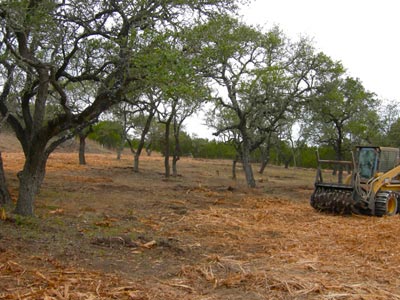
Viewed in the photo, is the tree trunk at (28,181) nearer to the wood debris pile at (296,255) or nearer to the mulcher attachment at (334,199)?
the wood debris pile at (296,255)

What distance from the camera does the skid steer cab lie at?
1355 cm

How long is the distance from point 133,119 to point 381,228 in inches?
1089

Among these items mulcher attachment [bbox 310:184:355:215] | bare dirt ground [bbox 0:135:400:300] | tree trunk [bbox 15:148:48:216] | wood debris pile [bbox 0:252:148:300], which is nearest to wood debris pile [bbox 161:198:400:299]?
bare dirt ground [bbox 0:135:400:300]

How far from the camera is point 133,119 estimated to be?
121 ft

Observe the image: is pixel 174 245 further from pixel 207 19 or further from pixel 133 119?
pixel 133 119

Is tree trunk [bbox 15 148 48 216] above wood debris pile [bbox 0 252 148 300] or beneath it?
above

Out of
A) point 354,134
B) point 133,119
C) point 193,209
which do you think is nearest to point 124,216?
point 193,209

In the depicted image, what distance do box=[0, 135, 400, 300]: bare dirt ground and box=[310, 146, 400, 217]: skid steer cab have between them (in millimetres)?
451

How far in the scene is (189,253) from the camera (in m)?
8.12

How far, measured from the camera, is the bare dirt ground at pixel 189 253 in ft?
19.4

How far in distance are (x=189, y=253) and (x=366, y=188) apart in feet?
25.7

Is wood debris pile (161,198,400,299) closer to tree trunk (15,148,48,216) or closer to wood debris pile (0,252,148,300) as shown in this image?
wood debris pile (0,252,148,300)

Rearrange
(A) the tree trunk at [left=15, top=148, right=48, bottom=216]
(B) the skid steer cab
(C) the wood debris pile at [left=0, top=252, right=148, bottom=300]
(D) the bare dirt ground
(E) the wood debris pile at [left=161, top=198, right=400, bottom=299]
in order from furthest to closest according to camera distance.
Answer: (B) the skid steer cab < (A) the tree trunk at [left=15, top=148, right=48, bottom=216] < (E) the wood debris pile at [left=161, top=198, right=400, bottom=299] < (D) the bare dirt ground < (C) the wood debris pile at [left=0, top=252, right=148, bottom=300]

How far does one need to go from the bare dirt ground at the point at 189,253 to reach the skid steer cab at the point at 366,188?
45cm
